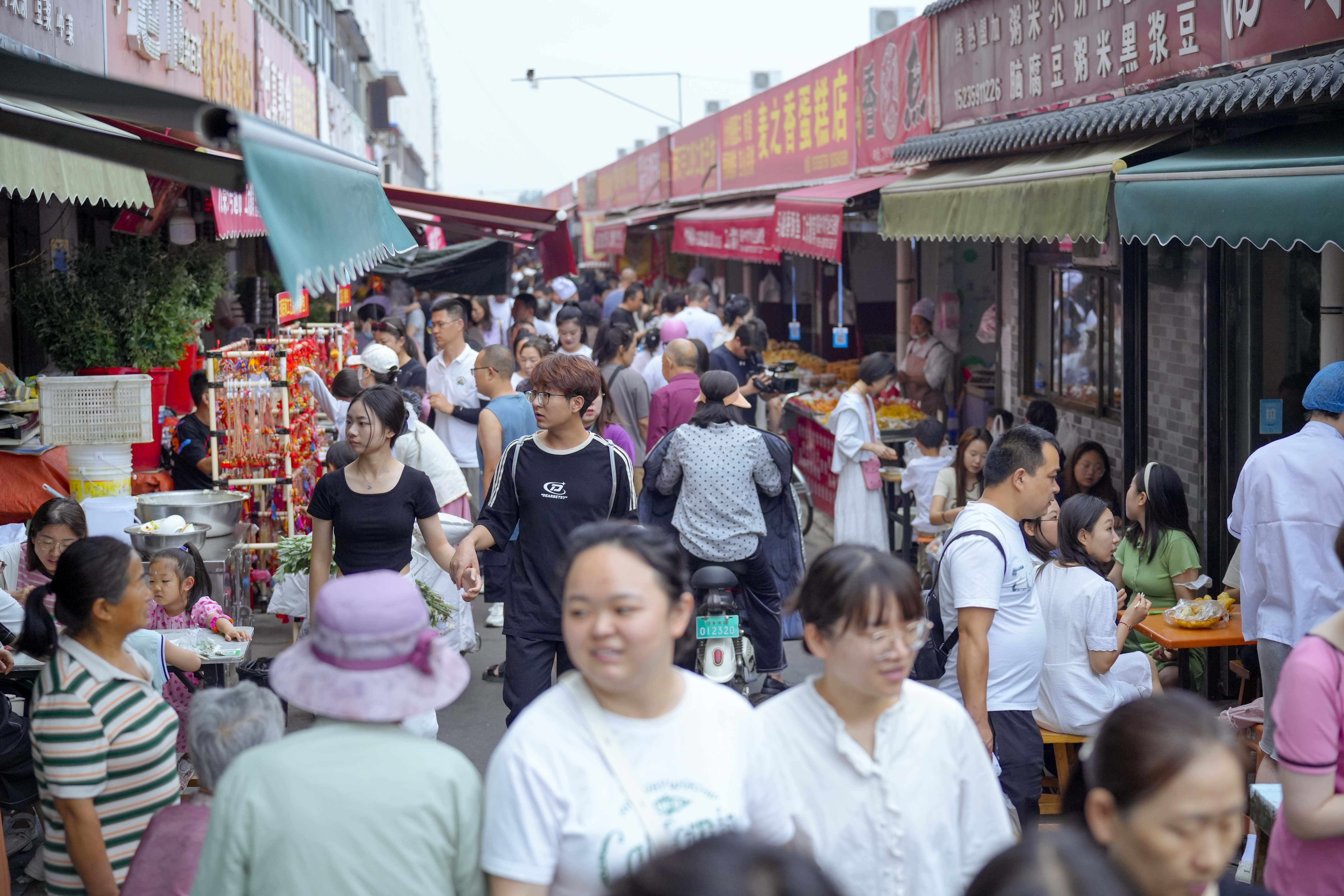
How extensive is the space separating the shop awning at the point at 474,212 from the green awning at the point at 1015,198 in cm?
360

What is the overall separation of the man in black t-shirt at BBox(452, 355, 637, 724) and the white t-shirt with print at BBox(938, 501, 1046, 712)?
1.43 metres

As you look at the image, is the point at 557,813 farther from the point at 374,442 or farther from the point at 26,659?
the point at 26,659

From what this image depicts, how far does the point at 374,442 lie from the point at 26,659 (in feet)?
5.35

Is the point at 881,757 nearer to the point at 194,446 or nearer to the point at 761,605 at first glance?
the point at 761,605

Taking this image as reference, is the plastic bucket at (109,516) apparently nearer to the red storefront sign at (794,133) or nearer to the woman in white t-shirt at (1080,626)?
the woman in white t-shirt at (1080,626)

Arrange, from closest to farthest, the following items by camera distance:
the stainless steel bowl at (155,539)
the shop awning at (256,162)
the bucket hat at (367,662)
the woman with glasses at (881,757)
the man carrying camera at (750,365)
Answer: the bucket hat at (367,662) → the woman with glasses at (881,757) → the shop awning at (256,162) → the stainless steel bowl at (155,539) → the man carrying camera at (750,365)

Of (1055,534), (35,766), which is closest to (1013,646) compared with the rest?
(1055,534)

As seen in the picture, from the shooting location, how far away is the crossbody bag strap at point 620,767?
2309mm

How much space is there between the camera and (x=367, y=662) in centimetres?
246

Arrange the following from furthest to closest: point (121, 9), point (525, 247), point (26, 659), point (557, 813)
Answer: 1. point (525, 247)
2. point (121, 9)
3. point (26, 659)
4. point (557, 813)

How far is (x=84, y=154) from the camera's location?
3.63 m

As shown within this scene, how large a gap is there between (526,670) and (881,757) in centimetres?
266

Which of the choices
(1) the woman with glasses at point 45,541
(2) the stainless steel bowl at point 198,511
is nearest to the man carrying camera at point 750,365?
(2) the stainless steel bowl at point 198,511

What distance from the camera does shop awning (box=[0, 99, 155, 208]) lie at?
14.1 feet
